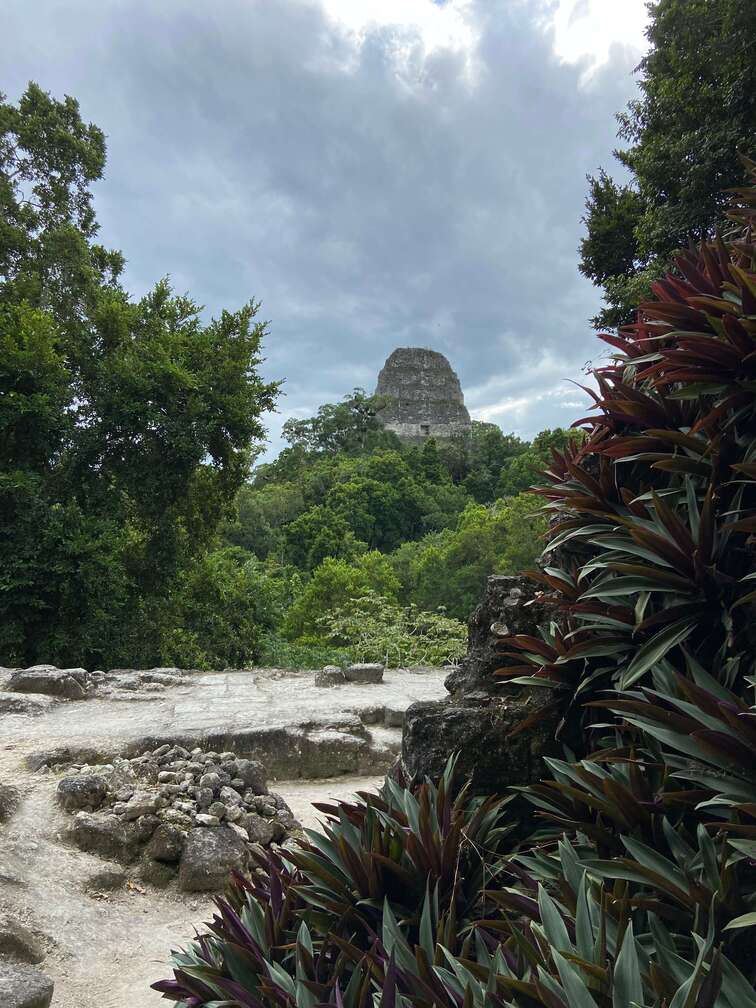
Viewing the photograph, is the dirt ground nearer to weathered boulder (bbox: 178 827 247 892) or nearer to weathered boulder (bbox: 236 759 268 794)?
weathered boulder (bbox: 178 827 247 892)

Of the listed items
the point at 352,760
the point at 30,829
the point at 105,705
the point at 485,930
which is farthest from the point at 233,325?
the point at 485,930

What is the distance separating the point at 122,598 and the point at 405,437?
144 feet

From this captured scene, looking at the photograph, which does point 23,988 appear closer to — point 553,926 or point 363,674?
point 553,926

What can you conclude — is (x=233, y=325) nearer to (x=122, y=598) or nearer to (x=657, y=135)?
(x=122, y=598)

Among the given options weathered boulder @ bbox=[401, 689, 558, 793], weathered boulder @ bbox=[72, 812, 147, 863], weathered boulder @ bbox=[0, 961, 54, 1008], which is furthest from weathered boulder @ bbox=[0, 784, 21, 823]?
weathered boulder @ bbox=[401, 689, 558, 793]

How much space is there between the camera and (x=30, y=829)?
134 inches

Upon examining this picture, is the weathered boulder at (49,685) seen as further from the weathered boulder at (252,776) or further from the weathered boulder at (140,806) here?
the weathered boulder at (140,806)

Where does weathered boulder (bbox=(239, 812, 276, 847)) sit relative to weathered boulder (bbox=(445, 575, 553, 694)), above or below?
below

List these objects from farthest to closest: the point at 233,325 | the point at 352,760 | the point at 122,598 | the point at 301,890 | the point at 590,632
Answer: the point at 233,325 < the point at 122,598 < the point at 352,760 < the point at 590,632 < the point at 301,890

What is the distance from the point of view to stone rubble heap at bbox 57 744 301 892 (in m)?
3.33

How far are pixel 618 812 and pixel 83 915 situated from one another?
2.69 m

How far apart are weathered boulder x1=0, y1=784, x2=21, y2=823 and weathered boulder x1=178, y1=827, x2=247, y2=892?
1060mm

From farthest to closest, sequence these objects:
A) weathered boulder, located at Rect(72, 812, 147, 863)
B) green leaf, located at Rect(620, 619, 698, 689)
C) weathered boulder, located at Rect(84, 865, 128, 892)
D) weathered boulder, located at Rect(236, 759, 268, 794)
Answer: weathered boulder, located at Rect(236, 759, 268, 794), weathered boulder, located at Rect(72, 812, 147, 863), weathered boulder, located at Rect(84, 865, 128, 892), green leaf, located at Rect(620, 619, 698, 689)

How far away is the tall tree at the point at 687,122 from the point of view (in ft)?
26.7
